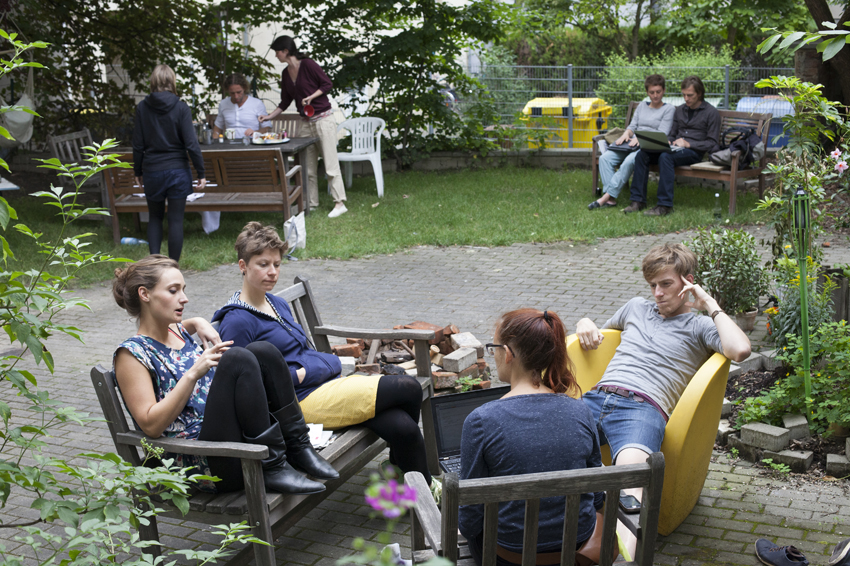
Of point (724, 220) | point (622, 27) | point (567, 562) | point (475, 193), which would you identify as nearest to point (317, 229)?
point (475, 193)

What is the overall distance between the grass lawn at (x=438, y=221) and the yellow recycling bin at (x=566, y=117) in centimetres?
142

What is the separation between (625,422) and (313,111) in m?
7.96

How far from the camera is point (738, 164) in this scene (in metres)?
9.42

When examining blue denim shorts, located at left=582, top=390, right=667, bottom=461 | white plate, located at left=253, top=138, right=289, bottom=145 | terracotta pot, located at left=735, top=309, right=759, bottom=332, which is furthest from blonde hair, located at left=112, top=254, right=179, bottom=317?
white plate, located at left=253, top=138, right=289, bottom=145

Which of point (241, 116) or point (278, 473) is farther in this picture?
point (241, 116)

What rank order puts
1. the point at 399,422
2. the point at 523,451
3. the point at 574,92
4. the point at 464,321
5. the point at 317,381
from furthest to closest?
the point at 574,92
the point at 464,321
the point at 317,381
the point at 399,422
the point at 523,451

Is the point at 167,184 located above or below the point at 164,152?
below

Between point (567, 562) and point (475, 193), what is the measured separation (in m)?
9.23

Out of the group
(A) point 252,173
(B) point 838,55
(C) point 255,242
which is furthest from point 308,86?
(C) point 255,242

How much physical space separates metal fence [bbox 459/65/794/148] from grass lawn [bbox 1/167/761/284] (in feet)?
4.93

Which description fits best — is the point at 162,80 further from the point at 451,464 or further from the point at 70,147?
the point at 451,464

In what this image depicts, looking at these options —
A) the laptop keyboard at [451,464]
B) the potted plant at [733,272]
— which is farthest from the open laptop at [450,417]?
the potted plant at [733,272]

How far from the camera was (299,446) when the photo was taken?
10.8 feet

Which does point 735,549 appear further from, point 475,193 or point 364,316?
point 475,193
